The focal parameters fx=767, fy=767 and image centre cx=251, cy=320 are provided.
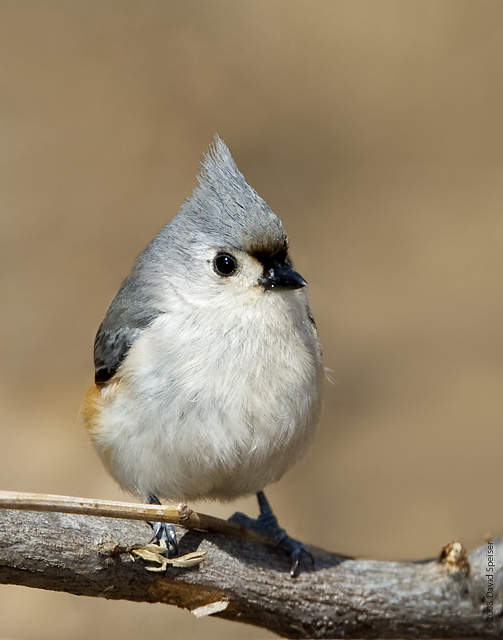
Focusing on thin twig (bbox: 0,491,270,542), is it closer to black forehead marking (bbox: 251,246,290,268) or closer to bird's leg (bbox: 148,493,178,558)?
bird's leg (bbox: 148,493,178,558)

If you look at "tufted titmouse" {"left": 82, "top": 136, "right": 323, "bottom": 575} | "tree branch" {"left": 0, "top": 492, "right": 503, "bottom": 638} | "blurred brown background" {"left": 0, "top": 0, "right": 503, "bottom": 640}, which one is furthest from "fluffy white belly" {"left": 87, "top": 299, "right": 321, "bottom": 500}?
"blurred brown background" {"left": 0, "top": 0, "right": 503, "bottom": 640}

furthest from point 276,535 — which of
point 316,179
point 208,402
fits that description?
point 316,179

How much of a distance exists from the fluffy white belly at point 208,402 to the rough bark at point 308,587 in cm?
14

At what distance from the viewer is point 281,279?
1.46 meters

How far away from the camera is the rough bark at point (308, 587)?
4.47 feet

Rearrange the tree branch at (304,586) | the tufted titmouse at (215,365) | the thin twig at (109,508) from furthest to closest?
the tufted titmouse at (215,365) < the tree branch at (304,586) < the thin twig at (109,508)

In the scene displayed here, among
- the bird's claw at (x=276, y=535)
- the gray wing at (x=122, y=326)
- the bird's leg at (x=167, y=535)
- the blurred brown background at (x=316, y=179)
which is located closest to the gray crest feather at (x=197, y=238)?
the gray wing at (x=122, y=326)

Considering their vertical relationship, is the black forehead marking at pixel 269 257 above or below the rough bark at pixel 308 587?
above

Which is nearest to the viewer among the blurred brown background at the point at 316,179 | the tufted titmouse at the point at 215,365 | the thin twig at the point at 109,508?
the thin twig at the point at 109,508

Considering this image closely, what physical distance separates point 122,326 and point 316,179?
5.05 feet

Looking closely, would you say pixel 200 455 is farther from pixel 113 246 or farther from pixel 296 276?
pixel 113 246

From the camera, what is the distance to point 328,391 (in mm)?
1762

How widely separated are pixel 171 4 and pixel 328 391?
1.84 meters

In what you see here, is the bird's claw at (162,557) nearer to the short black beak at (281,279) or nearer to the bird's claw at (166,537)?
the bird's claw at (166,537)
